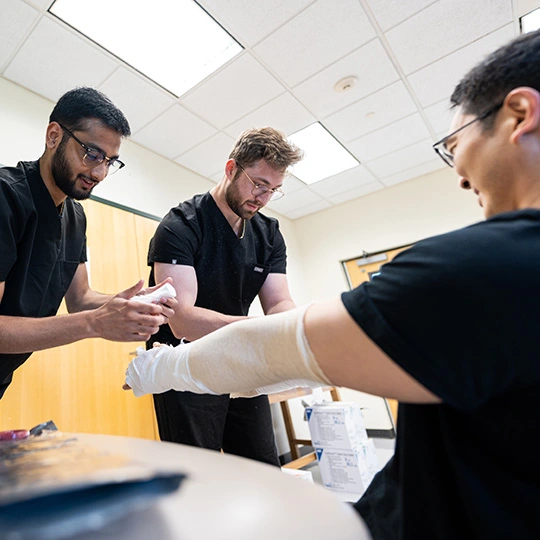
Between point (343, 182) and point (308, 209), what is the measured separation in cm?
72

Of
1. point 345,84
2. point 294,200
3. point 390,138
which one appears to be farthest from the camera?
point 294,200

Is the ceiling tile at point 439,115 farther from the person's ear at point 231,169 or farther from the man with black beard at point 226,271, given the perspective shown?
the person's ear at point 231,169

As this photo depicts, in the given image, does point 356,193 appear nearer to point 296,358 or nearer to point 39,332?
point 39,332

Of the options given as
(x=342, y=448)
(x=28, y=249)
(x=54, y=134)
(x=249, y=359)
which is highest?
(x=54, y=134)

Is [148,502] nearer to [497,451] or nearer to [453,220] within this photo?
[497,451]

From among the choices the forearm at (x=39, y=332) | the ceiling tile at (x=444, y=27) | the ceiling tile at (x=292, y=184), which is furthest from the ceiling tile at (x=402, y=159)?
the forearm at (x=39, y=332)

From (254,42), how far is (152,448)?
2.29 meters

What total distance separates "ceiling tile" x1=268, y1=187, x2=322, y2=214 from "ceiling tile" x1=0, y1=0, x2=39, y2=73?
2.75m

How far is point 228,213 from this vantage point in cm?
146

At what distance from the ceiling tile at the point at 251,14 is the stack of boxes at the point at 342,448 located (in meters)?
2.45

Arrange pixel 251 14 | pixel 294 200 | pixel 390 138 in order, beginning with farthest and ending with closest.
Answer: pixel 294 200
pixel 390 138
pixel 251 14

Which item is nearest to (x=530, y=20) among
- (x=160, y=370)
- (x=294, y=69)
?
(x=294, y=69)

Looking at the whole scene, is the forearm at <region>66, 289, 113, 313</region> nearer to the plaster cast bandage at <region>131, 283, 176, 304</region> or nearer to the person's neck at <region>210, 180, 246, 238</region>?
the plaster cast bandage at <region>131, 283, 176, 304</region>

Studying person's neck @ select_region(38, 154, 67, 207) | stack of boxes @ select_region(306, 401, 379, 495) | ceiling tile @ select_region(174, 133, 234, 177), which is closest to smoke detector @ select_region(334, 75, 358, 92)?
ceiling tile @ select_region(174, 133, 234, 177)
